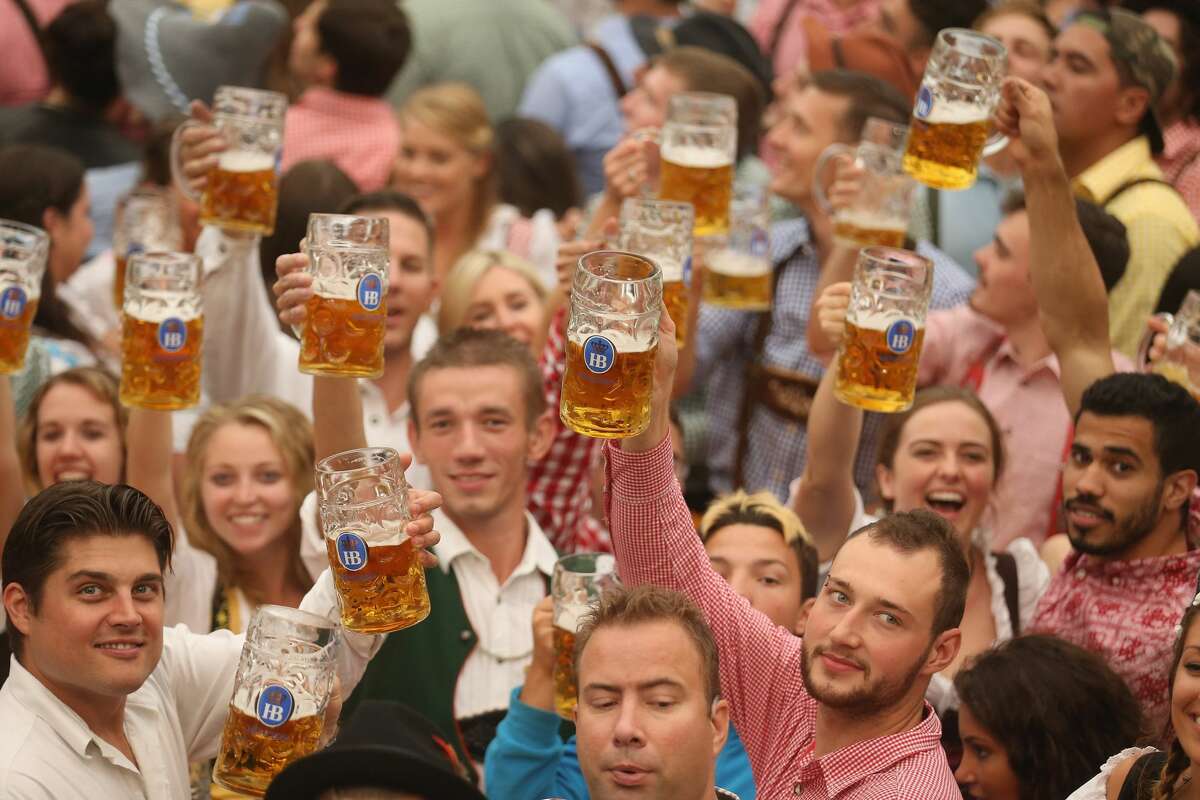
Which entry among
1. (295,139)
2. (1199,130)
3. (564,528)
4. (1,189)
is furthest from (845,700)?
(295,139)

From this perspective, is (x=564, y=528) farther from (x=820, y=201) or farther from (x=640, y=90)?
(x=640, y=90)

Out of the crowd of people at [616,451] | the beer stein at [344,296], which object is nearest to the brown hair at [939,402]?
the crowd of people at [616,451]

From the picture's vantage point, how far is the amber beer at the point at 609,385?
9.53ft

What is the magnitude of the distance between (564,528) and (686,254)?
99cm

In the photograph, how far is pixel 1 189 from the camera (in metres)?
4.72

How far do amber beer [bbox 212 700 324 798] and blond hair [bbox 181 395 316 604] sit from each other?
106cm

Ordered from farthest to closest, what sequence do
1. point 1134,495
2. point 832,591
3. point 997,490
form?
point 997,490
point 1134,495
point 832,591

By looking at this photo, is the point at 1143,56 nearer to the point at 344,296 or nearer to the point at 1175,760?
the point at 1175,760

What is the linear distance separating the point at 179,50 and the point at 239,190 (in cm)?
236

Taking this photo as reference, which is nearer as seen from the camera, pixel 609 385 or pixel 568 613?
pixel 609 385

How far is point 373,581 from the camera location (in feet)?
9.64

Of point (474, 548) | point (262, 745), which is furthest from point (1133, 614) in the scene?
point (262, 745)

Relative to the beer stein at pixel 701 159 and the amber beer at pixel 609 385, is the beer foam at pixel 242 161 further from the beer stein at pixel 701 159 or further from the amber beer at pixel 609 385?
the amber beer at pixel 609 385

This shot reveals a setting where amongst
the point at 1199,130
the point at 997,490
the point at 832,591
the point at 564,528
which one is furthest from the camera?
the point at 1199,130
